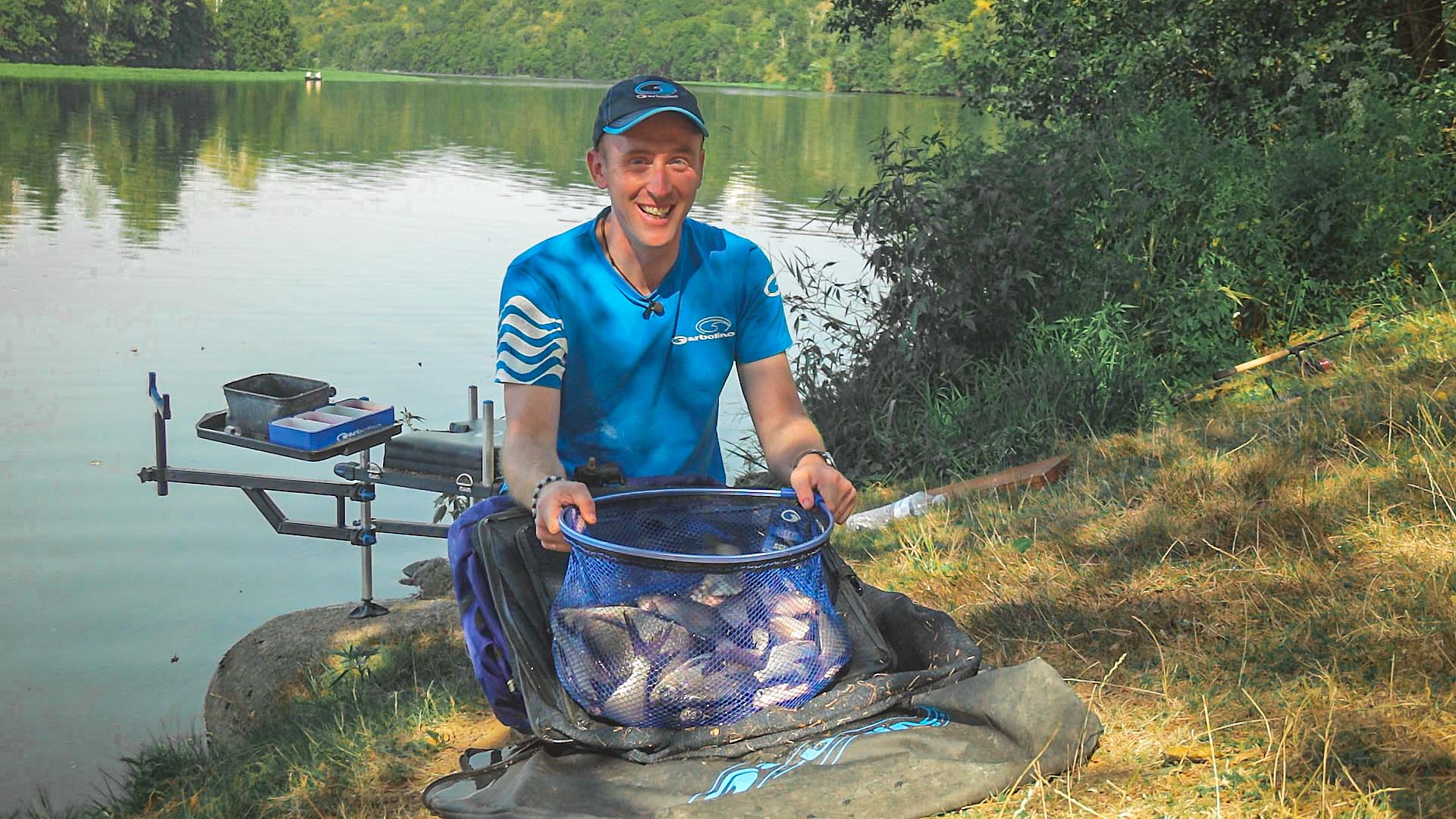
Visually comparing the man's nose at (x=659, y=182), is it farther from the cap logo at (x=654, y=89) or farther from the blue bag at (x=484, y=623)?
the blue bag at (x=484, y=623)

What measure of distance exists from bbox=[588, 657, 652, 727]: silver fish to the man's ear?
3.81ft

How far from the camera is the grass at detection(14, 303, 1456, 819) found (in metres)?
2.91

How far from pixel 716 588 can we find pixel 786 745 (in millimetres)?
371

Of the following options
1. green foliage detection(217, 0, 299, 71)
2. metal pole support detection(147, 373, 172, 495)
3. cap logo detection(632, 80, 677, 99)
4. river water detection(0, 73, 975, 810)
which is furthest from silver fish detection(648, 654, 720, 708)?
green foliage detection(217, 0, 299, 71)

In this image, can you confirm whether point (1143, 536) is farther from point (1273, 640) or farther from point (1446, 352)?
point (1446, 352)

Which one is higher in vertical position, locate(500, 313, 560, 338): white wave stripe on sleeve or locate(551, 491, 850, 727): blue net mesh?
locate(500, 313, 560, 338): white wave stripe on sleeve

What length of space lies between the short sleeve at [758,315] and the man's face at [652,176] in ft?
1.03

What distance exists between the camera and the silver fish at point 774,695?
9.73 ft

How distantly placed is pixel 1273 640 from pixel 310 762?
8.52 feet

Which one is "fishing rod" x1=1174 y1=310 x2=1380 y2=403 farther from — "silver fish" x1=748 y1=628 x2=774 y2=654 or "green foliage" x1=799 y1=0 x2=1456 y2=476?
"silver fish" x1=748 y1=628 x2=774 y2=654

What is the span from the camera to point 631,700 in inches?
116

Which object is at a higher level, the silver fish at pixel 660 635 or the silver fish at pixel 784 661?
the silver fish at pixel 660 635

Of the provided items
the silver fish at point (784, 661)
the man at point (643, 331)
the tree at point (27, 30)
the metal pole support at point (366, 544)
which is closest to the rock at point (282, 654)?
the metal pole support at point (366, 544)

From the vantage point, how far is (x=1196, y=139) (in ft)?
30.2
